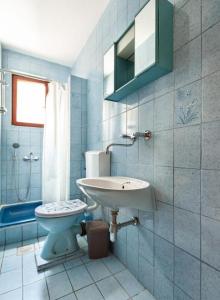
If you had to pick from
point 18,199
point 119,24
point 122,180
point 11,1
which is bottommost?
point 18,199

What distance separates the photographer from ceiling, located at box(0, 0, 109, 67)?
1.73 meters

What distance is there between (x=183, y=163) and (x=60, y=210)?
1.16 m

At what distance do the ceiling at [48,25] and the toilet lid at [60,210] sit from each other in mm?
2101

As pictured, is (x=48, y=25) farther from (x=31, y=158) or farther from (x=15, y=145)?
(x=31, y=158)

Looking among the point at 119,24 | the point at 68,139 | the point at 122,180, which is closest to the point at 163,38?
the point at 119,24

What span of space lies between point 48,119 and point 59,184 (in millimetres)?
845

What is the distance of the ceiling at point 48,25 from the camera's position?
1729 millimetres

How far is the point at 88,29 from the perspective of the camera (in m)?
2.09

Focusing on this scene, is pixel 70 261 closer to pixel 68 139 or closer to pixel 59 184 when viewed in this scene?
pixel 59 184

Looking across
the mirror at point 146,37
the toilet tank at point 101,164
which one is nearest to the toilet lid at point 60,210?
the toilet tank at point 101,164

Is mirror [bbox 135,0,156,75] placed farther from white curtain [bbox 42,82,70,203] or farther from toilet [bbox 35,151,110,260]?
white curtain [bbox 42,82,70,203]

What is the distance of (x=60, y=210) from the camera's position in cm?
150

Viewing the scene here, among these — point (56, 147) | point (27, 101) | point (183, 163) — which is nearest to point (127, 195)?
point (183, 163)

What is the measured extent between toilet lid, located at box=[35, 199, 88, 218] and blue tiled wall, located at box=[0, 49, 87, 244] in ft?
1.41
